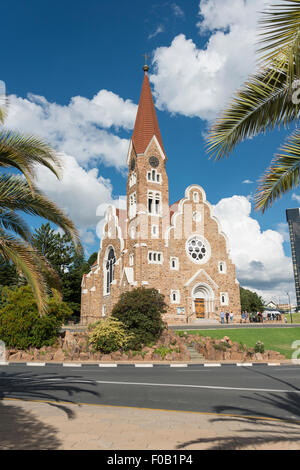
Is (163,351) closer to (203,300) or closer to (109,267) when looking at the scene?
(203,300)

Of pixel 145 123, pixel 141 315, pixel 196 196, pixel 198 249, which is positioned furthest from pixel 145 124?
pixel 141 315

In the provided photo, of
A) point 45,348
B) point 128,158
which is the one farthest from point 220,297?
point 45,348

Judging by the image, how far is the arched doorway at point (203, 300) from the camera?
36812mm

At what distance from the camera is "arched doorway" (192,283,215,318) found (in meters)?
36.8

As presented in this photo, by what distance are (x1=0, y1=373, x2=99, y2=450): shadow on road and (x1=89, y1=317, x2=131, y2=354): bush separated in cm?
718

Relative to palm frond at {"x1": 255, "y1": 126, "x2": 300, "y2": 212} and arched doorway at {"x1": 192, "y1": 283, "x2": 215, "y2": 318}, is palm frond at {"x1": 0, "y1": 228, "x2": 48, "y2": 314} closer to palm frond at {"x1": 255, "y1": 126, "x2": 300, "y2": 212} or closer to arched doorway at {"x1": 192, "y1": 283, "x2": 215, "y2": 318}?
palm frond at {"x1": 255, "y1": 126, "x2": 300, "y2": 212}

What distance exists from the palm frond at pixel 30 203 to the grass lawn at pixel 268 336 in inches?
526

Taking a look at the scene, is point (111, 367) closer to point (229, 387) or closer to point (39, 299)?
point (229, 387)

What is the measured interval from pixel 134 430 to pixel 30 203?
15.9 ft

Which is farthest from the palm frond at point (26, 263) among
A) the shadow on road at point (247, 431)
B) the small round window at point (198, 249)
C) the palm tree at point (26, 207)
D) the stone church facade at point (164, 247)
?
the small round window at point (198, 249)

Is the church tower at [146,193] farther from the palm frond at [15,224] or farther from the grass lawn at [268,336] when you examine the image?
the palm frond at [15,224]

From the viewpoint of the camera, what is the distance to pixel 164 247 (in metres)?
36.6
